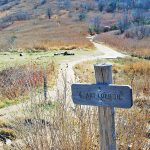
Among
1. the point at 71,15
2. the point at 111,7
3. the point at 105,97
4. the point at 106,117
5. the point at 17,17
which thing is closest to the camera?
the point at 105,97

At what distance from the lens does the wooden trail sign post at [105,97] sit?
4.63 m

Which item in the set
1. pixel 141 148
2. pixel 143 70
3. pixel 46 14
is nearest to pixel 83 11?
pixel 46 14

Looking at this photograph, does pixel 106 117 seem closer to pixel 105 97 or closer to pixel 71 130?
pixel 105 97

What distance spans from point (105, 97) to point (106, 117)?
0.27 m

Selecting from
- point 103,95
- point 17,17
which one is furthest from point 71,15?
point 103,95

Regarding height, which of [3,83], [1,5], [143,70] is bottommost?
[1,5]

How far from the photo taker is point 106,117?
4.87 meters

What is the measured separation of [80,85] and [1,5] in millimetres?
116734

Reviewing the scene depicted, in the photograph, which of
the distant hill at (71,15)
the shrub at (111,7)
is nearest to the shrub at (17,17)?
the distant hill at (71,15)

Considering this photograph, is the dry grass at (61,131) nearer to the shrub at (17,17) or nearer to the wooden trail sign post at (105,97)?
the wooden trail sign post at (105,97)

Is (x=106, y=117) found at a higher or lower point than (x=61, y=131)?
higher

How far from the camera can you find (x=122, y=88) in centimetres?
462

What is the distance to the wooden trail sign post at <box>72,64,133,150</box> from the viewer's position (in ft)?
15.2

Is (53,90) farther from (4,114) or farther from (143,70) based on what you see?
(143,70)
